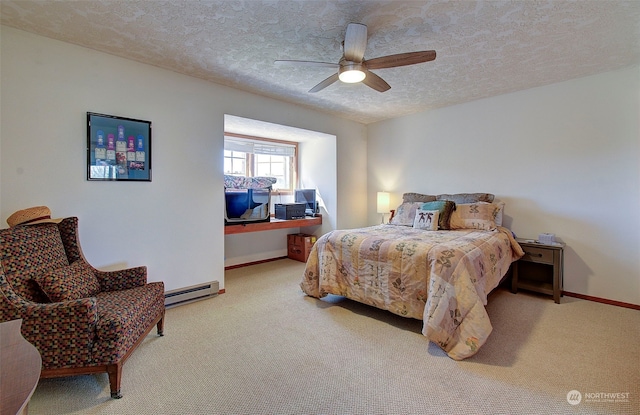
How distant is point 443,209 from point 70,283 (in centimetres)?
352

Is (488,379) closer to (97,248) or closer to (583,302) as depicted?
(583,302)

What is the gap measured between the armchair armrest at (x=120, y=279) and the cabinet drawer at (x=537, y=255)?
3.79 meters

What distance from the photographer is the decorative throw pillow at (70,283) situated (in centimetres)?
174

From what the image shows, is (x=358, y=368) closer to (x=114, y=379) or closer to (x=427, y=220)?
(x=114, y=379)

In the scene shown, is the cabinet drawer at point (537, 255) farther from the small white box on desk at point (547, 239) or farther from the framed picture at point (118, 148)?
the framed picture at point (118, 148)

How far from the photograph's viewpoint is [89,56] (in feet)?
8.18

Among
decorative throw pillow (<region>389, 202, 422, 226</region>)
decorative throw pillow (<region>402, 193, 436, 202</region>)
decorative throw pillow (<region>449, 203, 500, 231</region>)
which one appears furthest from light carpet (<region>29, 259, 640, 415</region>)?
decorative throw pillow (<region>402, 193, 436, 202</region>)

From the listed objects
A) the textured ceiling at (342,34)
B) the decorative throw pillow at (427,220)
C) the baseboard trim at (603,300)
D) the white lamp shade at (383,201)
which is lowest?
the baseboard trim at (603,300)

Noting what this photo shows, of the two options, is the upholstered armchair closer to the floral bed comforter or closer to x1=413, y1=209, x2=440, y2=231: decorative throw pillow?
the floral bed comforter

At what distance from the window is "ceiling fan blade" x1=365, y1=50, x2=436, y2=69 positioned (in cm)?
292

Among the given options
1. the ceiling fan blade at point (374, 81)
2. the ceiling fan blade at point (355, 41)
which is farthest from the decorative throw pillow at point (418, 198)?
the ceiling fan blade at point (355, 41)

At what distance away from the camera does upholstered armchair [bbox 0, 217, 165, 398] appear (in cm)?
156

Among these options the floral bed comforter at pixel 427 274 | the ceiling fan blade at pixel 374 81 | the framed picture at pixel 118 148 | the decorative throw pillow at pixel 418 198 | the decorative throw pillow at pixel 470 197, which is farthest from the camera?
the decorative throw pillow at pixel 418 198

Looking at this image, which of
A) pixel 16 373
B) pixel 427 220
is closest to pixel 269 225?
pixel 427 220
